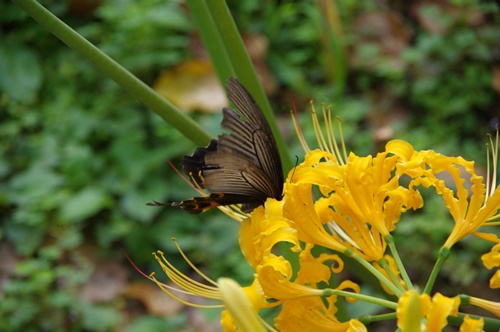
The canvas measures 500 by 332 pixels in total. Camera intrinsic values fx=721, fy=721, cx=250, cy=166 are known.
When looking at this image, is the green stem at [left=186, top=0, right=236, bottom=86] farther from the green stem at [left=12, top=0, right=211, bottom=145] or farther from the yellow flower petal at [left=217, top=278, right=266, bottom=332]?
the yellow flower petal at [left=217, top=278, right=266, bottom=332]

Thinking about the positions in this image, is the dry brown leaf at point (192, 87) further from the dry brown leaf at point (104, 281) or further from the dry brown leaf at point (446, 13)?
the dry brown leaf at point (446, 13)

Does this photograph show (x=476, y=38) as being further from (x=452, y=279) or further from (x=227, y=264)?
(x=227, y=264)

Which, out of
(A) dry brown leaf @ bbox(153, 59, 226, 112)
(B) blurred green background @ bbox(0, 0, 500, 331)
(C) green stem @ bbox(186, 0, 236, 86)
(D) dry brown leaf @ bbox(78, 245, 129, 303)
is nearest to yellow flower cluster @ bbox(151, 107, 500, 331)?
(C) green stem @ bbox(186, 0, 236, 86)

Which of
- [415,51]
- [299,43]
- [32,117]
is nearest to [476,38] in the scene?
[415,51]

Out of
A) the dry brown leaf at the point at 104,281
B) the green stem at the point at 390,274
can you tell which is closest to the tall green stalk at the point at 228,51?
the green stem at the point at 390,274

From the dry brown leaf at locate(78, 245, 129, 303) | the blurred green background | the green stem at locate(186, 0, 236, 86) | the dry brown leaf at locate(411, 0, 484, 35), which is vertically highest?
the dry brown leaf at locate(411, 0, 484, 35)

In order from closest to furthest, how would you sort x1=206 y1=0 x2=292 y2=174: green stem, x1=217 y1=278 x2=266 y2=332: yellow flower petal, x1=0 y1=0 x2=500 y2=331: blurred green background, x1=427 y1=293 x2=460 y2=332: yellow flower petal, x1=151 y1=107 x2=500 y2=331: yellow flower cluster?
x1=217 y1=278 x2=266 y2=332: yellow flower petal
x1=427 y1=293 x2=460 y2=332: yellow flower petal
x1=151 y1=107 x2=500 y2=331: yellow flower cluster
x1=206 y1=0 x2=292 y2=174: green stem
x1=0 y1=0 x2=500 y2=331: blurred green background

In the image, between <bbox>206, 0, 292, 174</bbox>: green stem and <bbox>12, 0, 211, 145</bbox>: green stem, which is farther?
<bbox>206, 0, 292, 174</bbox>: green stem
